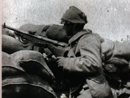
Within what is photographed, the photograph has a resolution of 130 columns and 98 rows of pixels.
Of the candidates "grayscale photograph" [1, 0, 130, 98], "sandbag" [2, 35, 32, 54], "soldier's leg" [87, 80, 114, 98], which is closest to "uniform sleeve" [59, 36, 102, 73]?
"grayscale photograph" [1, 0, 130, 98]

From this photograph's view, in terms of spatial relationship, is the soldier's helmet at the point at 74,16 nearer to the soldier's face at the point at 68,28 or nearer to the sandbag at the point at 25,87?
the soldier's face at the point at 68,28

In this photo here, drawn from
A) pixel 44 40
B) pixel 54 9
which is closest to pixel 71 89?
pixel 44 40

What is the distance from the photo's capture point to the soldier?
14.8 ft

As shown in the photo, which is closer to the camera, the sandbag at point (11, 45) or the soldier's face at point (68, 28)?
the sandbag at point (11, 45)

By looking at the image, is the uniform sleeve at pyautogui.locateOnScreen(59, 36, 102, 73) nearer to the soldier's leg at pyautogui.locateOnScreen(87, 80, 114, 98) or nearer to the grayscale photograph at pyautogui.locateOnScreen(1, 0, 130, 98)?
the grayscale photograph at pyautogui.locateOnScreen(1, 0, 130, 98)

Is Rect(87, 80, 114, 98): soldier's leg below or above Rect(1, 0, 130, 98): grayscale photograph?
below

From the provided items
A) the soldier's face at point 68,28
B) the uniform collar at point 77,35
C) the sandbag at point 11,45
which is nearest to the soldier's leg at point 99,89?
the uniform collar at point 77,35

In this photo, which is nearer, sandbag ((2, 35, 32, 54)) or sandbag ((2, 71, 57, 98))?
sandbag ((2, 71, 57, 98))

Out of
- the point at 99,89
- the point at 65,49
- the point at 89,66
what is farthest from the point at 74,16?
the point at 99,89

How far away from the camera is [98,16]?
17.8 feet

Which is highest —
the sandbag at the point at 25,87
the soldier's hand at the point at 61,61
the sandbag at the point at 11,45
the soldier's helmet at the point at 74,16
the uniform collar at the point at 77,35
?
the soldier's helmet at the point at 74,16

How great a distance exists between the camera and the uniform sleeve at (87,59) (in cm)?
451

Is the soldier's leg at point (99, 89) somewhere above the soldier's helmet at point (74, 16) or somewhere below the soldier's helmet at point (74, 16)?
below

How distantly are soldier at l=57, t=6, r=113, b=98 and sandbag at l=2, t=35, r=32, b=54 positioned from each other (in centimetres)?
42
